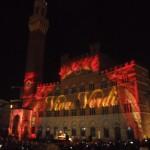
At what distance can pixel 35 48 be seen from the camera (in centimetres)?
7862

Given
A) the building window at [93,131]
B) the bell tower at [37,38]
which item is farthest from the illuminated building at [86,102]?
the bell tower at [37,38]

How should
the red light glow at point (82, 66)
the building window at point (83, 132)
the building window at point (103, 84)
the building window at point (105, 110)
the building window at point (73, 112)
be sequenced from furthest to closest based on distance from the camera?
the building window at point (73, 112) → the red light glow at point (82, 66) → the building window at point (83, 132) → the building window at point (103, 84) → the building window at point (105, 110)

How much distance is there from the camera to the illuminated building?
4653 cm

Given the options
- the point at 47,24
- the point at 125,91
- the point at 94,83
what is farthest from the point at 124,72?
the point at 47,24

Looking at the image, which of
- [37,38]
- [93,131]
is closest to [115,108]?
[93,131]

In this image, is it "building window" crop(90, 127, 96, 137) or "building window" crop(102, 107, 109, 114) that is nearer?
"building window" crop(102, 107, 109, 114)

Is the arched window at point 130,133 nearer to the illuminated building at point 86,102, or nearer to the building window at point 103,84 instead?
the illuminated building at point 86,102

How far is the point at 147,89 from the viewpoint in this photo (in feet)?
163

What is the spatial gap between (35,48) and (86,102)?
33.5 m

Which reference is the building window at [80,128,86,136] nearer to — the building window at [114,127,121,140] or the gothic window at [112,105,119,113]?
the building window at [114,127,121,140]

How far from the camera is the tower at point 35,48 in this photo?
2970 inches

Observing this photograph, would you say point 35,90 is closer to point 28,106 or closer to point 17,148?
point 28,106

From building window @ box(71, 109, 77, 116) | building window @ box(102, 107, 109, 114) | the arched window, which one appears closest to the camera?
the arched window

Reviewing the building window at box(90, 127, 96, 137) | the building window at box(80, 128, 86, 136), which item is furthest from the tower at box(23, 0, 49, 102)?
the building window at box(90, 127, 96, 137)
